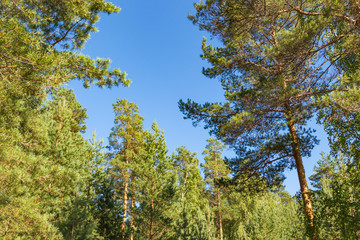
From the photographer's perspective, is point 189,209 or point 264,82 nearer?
point 264,82

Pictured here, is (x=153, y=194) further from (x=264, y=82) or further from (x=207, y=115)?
(x=264, y=82)

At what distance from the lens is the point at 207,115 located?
948cm

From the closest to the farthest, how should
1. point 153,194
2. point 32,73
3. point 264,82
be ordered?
point 32,73 < point 264,82 < point 153,194

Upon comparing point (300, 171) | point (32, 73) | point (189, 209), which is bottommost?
point (189, 209)

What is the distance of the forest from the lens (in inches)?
238

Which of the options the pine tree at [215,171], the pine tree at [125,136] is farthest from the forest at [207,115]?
the pine tree at [215,171]

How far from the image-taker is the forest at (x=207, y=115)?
6055mm

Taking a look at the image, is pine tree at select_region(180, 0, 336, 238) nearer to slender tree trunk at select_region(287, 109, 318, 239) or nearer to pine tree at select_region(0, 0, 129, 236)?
→ slender tree trunk at select_region(287, 109, 318, 239)

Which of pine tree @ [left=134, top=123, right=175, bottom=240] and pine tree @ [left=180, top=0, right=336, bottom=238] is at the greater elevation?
pine tree @ [left=180, top=0, right=336, bottom=238]

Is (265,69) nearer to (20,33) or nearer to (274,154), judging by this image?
(274,154)

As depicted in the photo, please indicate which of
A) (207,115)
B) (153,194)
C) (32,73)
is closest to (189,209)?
(153,194)

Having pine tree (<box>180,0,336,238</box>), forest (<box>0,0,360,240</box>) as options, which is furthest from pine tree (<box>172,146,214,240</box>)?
pine tree (<box>180,0,336,238</box>)

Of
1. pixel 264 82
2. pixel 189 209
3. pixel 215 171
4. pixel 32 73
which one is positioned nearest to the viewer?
pixel 32 73

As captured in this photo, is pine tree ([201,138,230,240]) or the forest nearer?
the forest
